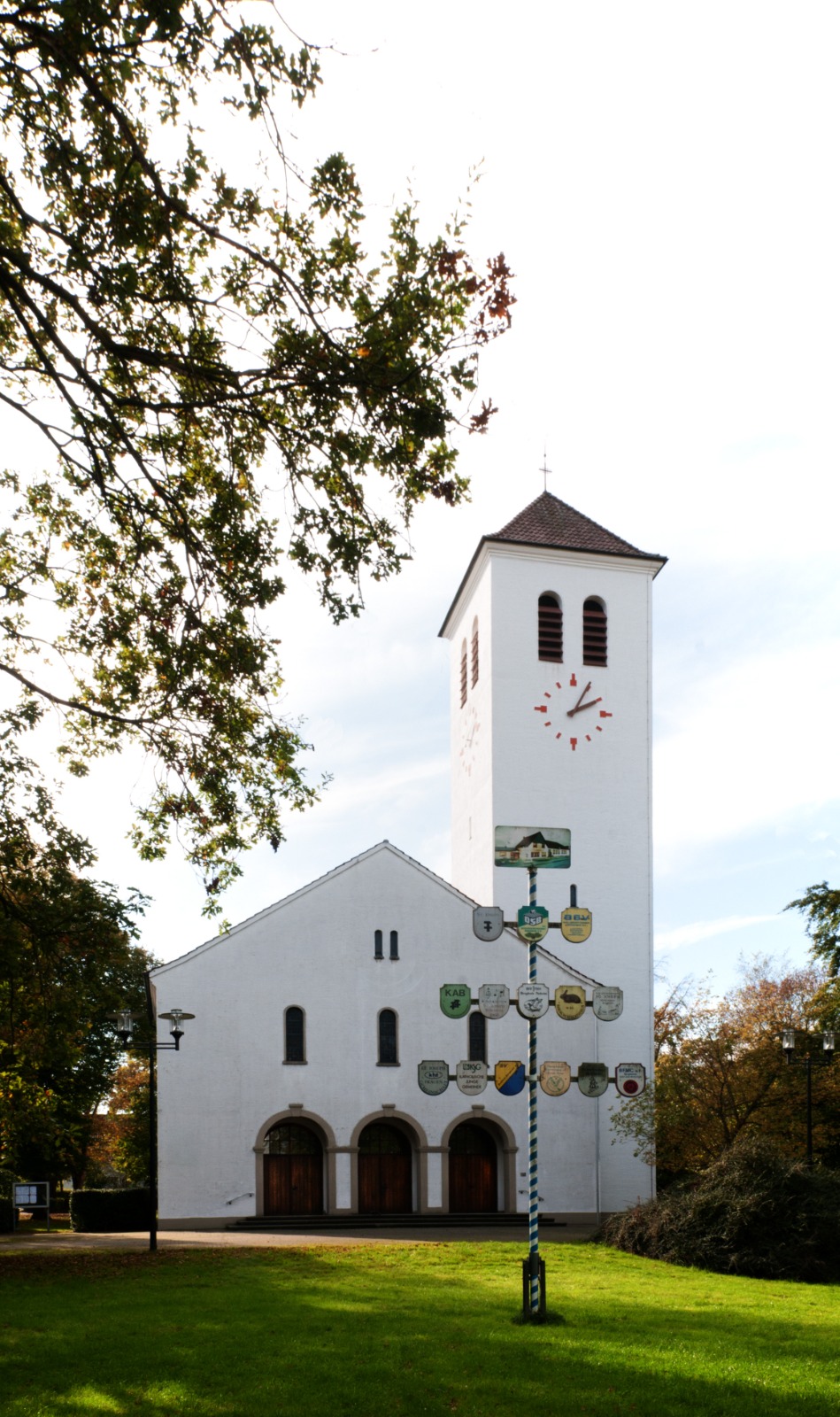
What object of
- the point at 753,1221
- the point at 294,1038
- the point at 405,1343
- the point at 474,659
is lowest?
the point at 753,1221

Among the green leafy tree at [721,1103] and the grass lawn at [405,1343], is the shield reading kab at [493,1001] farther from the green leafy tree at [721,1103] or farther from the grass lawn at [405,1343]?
the green leafy tree at [721,1103]

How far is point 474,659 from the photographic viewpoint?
39312mm

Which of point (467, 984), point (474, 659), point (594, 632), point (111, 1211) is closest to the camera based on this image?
point (467, 984)

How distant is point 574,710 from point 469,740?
392 centimetres

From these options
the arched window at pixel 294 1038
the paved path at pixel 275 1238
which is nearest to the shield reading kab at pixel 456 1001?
the paved path at pixel 275 1238

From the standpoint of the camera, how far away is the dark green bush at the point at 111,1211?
3522 centimetres

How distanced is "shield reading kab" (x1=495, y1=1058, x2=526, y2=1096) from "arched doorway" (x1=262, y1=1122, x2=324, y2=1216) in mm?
17649

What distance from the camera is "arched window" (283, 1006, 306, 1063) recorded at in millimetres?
32469

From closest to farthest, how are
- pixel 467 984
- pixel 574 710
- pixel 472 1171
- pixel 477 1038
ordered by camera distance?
pixel 467 984
pixel 472 1171
pixel 477 1038
pixel 574 710

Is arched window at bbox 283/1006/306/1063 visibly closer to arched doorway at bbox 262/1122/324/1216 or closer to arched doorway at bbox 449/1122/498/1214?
arched doorway at bbox 262/1122/324/1216

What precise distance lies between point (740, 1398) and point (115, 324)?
10.4m

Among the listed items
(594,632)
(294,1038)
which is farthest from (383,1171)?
(594,632)

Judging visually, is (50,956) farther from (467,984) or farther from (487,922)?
(467,984)

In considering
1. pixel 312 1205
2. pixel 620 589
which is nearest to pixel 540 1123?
pixel 312 1205
